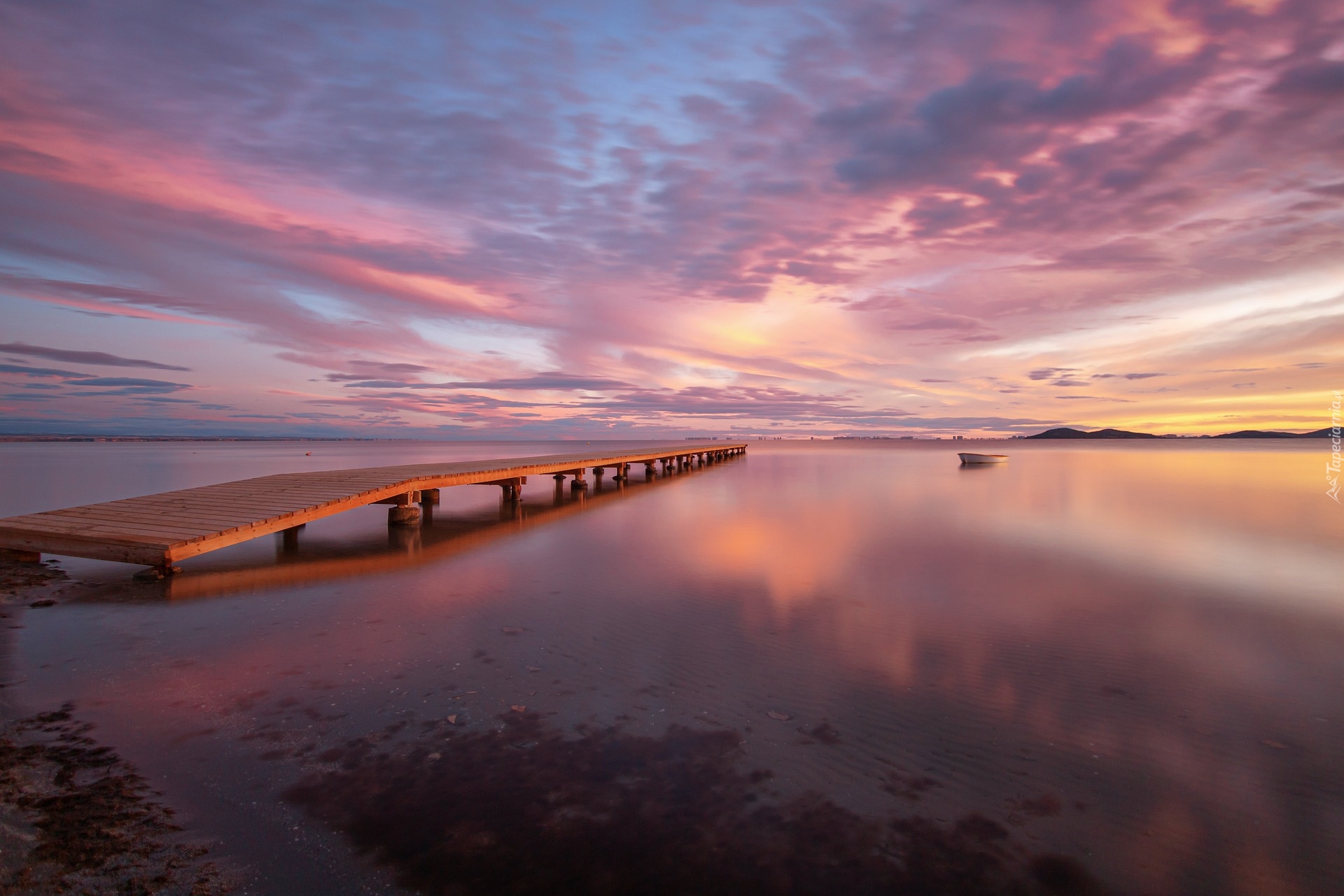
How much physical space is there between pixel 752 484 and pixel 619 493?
334 inches

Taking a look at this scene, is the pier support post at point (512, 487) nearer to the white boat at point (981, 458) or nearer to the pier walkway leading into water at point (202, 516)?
the pier walkway leading into water at point (202, 516)

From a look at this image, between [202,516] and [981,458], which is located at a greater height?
[202,516]

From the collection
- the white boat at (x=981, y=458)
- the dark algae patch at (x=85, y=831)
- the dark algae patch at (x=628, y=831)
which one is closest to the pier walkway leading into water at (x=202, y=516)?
the dark algae patch at (x=85, y=831)

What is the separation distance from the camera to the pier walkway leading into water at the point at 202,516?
8.28 metres

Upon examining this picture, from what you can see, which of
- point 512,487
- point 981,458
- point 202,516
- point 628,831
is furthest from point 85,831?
point 981,458

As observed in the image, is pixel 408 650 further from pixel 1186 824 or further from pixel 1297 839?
pixel 1297 839

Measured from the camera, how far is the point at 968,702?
5039 millimetres

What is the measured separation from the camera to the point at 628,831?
10.9 feet

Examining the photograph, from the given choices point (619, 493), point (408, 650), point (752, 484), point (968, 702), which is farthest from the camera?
point (752, 484)

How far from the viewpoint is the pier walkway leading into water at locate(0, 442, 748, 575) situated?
8.28 m

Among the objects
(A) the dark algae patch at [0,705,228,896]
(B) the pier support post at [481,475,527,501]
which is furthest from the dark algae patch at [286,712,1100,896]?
(B) the pier support post at [481,475,527,501]

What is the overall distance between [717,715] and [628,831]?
5.12ft

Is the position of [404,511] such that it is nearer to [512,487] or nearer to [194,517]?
[512,487]

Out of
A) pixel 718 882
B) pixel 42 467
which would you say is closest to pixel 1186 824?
pixel 718 882
